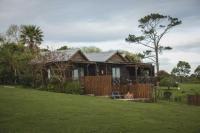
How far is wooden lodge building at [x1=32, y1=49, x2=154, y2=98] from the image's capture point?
1220 inches

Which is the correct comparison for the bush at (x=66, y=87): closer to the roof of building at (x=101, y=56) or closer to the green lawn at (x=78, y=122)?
the roof of building at (x=101, y=56)

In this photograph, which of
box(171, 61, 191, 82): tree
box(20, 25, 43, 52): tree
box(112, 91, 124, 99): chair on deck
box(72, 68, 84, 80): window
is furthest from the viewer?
box(171, 61, 191, 82): tree

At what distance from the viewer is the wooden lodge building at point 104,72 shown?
31.0 meters

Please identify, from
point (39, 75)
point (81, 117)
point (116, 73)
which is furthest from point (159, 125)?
point (116, 73)

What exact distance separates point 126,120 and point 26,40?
48.2m

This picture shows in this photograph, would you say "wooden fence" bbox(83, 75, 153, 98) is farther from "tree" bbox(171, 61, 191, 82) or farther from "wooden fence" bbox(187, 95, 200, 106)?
"tree" bbox(171, 61, 191, 82)

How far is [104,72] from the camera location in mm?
45469

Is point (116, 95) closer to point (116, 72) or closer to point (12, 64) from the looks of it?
point (116, 72)

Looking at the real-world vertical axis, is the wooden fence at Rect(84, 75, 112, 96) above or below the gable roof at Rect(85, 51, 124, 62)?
below

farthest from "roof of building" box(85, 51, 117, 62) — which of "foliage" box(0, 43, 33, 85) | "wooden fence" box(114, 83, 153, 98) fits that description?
"wooden fence" box(114, 83, 153, 98)

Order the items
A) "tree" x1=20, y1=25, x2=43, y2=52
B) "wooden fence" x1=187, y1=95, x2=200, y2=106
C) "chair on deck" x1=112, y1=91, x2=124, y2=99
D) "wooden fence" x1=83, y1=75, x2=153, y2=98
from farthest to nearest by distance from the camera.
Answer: "tree" x1=20, y1=25, x2=43, y2=52 < "wooden fence" x1=83, y1=75, x2=153, y2=98 < "chair on deck" x1=112, y1=91, x2=124, y2=99 < "wooden fence" x1=187, y1=95, x2=200, y2=106

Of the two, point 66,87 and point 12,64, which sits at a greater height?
point 12,64

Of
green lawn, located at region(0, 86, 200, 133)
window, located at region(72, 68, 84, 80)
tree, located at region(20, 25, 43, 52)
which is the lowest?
green lawn, located at region(0, 86, 200, 133)

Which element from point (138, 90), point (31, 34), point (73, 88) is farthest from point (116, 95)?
point (31, 34)
